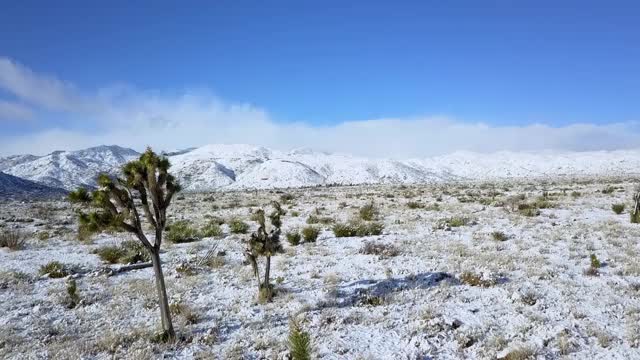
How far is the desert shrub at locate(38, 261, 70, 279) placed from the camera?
12.5m

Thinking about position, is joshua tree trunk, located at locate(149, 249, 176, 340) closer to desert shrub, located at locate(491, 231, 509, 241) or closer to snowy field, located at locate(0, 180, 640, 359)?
snowy field, located at locate(0, 180, 640, 359)

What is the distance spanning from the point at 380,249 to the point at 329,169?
110975 mm

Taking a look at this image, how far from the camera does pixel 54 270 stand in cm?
1261

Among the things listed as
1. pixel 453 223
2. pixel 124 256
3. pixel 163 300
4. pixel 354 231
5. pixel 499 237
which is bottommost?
pixel 499 237

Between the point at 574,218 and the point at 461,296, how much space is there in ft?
45.2

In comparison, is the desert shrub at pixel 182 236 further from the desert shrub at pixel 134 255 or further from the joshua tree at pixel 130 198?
the joshua tree at pixel 130 198

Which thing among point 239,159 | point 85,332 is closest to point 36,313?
point 85,332

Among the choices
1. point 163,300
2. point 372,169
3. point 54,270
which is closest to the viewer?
point 163,300

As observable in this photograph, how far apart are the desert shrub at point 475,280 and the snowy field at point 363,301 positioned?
0.04m

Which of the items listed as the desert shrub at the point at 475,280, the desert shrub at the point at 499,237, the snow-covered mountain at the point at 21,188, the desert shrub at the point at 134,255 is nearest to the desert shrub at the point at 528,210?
the desert shrub at the point at 499,237

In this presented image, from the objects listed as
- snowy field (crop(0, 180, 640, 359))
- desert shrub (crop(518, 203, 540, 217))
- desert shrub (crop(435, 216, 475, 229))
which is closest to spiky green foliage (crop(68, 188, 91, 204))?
snowy field (crop(0, 180, 640, 359))

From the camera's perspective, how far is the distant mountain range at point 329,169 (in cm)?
10938

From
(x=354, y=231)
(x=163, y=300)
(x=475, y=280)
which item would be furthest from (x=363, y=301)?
(x=354, y=231)

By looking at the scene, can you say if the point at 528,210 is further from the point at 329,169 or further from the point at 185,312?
the point at 329,169
